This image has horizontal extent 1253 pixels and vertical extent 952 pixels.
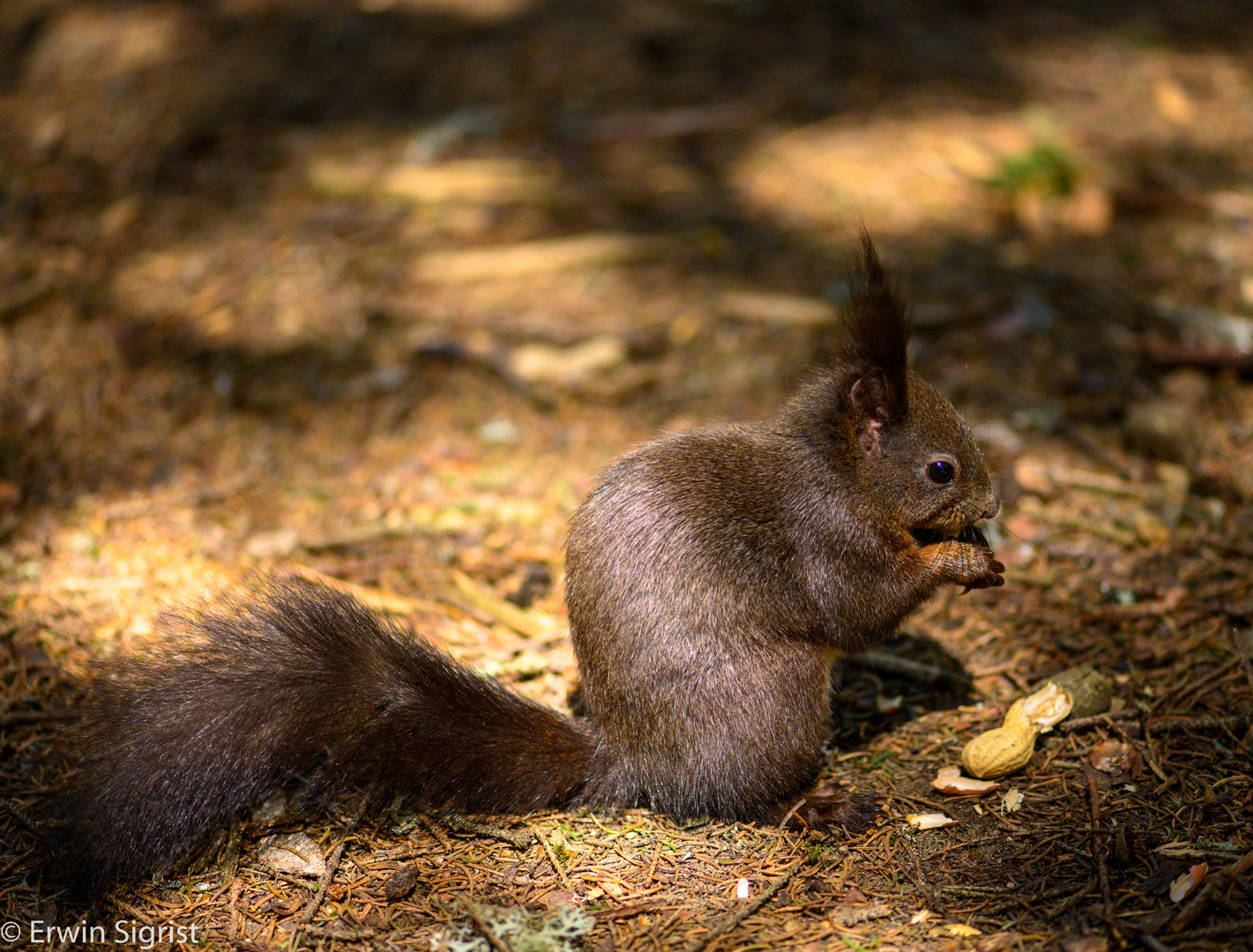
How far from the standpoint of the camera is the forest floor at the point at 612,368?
232 centimetres

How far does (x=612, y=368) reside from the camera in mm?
4574

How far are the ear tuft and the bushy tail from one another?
3.79 ft

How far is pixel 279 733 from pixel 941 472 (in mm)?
1773

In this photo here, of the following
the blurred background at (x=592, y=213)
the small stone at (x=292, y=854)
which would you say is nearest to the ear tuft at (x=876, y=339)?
the blurred background at (x=592, y=213)

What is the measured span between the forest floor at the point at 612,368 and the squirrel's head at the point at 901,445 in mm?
430

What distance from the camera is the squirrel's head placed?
2.64m

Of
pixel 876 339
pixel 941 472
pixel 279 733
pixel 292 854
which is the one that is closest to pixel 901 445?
pixel 941 472

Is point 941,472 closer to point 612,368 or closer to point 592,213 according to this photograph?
point 612,368

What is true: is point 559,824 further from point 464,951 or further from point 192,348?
point 192,348

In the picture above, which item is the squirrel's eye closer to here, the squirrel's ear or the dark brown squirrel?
the dark brown squirrel

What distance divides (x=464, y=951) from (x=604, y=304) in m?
3.44

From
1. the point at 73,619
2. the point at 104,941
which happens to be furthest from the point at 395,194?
the point at 104,941

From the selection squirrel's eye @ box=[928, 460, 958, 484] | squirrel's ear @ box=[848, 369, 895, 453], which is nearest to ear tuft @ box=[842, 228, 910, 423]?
squirrel's ear @ box=[848, 369, 895, 453]

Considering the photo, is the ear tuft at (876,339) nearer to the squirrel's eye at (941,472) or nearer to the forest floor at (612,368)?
the squirrel's eye at (941,472)
